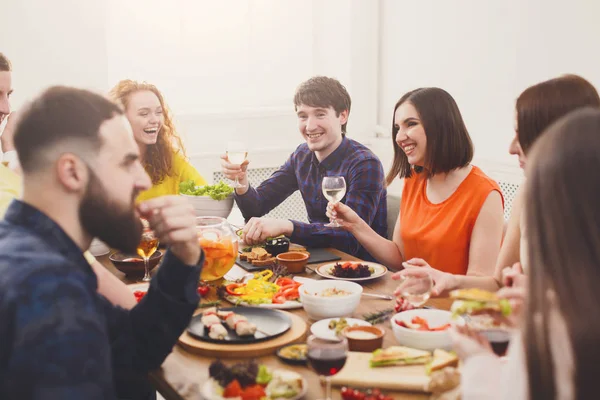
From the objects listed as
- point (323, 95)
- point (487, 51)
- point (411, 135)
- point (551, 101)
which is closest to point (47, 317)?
point (551, 101)

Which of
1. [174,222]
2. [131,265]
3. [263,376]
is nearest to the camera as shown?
[263,376]

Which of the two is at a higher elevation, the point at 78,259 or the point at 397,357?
the point at 78,259

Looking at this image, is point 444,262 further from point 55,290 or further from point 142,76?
point 142,76

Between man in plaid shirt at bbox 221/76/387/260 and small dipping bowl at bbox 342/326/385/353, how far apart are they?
50.5 inches

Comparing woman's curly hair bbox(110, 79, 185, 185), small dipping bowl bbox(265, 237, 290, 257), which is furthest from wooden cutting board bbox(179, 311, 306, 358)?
woman's curly hair bbox(110, 79, 185, 185)

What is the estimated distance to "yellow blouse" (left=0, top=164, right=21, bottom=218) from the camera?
2.16 metres

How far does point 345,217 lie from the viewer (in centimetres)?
279

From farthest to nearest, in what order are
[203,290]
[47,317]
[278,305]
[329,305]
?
1. [203,290]
2. [278,305]
3. [329,305]
4. [47,317]

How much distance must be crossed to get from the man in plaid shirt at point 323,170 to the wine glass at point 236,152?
0.05 m

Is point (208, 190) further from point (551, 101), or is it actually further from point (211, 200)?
point (551, 101)

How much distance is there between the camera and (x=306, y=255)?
7.96 feet

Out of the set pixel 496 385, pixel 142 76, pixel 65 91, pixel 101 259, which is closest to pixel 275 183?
pixel 101 259

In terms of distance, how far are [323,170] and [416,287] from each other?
169cm

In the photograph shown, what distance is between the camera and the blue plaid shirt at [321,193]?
288 cm
